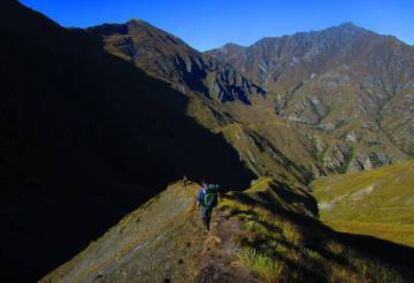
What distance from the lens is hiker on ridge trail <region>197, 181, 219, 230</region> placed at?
19.4 metres

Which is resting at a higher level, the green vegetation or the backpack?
the backpack

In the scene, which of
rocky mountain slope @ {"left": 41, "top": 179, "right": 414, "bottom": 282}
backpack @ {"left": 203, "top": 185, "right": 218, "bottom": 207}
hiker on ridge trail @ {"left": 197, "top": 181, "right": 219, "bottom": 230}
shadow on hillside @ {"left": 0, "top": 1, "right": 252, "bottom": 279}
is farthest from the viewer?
shadow on hillside @ {"left": 0, "top": 1, "right": 252, "bottom": 279}

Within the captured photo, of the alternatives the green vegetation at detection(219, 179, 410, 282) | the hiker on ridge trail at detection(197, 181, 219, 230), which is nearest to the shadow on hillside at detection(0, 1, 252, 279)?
the hiker on ridge trail at detection(197, 181, 219, 230)

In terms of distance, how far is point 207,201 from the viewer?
19750mm

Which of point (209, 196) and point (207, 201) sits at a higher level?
point (209, 196)

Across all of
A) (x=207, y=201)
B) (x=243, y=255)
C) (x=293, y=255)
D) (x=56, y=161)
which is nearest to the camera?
(x=243, y=255)

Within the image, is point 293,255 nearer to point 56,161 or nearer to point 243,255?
point 243,255

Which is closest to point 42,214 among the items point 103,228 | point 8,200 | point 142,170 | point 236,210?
point 8,200

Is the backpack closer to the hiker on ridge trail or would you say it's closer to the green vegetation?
the hiker on ridge trail

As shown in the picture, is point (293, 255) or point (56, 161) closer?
point (293, 255)

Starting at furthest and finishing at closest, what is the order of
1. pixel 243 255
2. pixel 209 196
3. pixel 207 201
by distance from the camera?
pixel 209 196, pixel 207 201, pixel 243 255

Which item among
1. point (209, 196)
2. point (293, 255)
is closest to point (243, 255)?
point (293, 255)

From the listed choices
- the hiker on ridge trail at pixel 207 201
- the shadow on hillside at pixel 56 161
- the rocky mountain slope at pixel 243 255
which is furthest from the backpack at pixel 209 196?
the shadow on hillside at pixel 56 161

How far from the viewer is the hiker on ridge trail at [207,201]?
1941 centimetres
